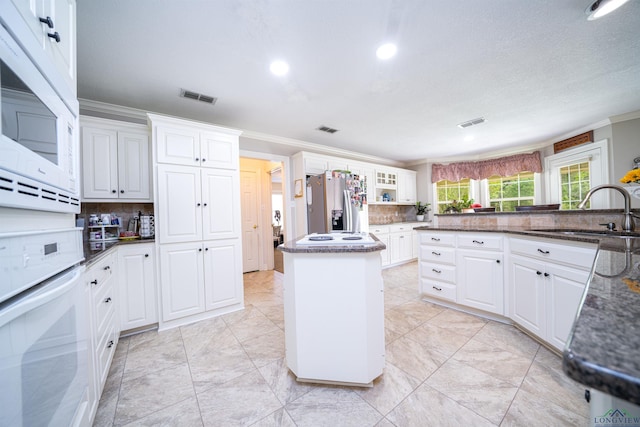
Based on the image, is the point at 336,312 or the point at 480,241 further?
the point at 480,241

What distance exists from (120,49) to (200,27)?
0.70 m

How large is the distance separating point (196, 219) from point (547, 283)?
10.1ft

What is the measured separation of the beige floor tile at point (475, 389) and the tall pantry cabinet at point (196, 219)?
208 cm

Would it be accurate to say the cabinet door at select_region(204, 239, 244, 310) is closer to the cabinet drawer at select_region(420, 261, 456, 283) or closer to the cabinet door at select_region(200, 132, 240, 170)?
the cabinet door at select_region(200, 132, 240, 170)

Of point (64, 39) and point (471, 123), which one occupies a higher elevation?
point (471, 123)

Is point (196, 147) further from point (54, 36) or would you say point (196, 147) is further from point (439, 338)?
point (439, 338)

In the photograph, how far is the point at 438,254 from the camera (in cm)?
266

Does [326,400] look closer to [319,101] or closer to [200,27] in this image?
[200,27]

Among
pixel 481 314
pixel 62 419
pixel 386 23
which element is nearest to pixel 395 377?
pixel 481 314

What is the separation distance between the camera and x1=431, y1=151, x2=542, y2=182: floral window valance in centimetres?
467

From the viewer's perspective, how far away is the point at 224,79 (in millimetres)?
2199

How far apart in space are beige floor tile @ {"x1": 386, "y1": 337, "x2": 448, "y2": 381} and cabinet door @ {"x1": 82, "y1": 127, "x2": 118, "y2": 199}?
115 inches

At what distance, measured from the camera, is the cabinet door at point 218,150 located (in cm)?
252

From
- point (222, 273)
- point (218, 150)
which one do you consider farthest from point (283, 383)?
point (218, 150)
